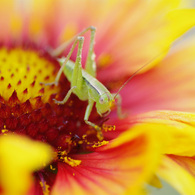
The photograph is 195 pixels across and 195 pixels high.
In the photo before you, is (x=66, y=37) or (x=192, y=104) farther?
(x=66, y=37)

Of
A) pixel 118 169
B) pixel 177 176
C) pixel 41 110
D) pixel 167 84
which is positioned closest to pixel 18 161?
pixel 118 169

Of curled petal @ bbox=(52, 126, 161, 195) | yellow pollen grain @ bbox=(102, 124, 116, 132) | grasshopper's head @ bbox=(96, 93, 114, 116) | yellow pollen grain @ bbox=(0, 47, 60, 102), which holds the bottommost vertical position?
curled petal @ bbox=(52, 126, 161, 195)

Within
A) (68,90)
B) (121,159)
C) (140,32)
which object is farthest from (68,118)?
(140,32)

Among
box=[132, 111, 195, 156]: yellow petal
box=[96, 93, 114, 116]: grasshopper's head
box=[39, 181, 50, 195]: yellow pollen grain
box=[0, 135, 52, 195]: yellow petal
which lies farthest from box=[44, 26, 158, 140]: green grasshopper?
box=[0, 135, 52, 195]: yellow petal

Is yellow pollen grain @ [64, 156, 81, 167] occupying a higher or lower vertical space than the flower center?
lower

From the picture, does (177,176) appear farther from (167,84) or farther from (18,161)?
(167,84)

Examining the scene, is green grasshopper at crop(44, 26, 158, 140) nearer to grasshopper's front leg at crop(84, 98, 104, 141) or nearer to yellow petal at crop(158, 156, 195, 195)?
grasshopper's front leg at crop(84, 98, 104, 141)

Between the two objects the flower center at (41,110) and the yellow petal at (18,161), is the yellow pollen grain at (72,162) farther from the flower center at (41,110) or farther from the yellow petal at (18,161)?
the yellow petal at (18,161)

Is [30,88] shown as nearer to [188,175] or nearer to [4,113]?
[4,113]
